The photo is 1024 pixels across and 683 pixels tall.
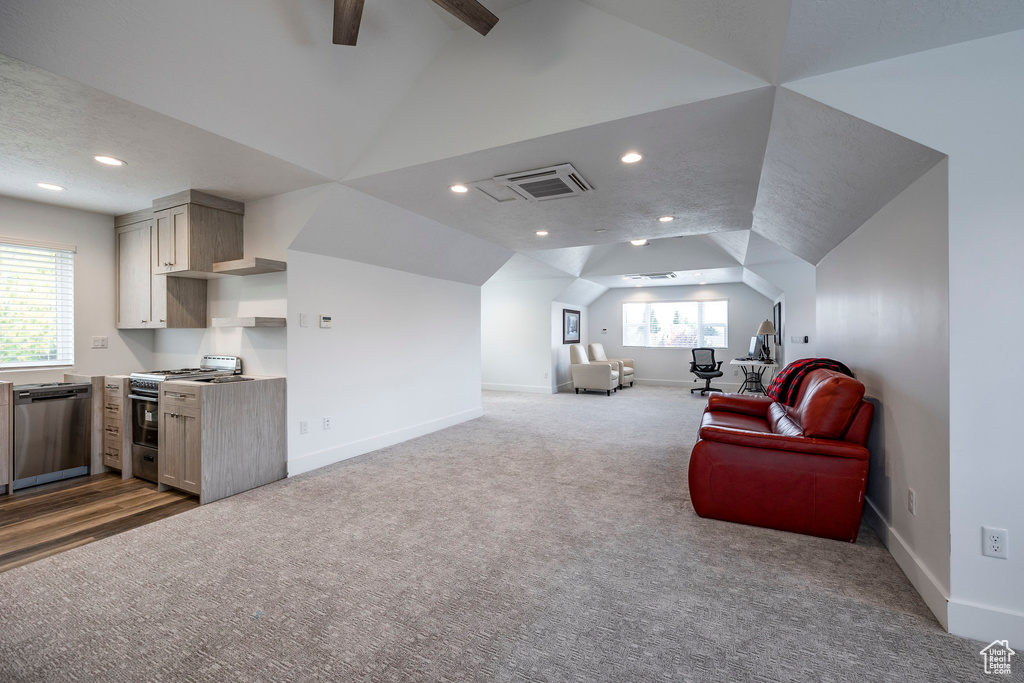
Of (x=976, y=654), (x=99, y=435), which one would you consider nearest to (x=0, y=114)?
(x=99, y=435)

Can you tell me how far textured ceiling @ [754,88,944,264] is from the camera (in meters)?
2.02

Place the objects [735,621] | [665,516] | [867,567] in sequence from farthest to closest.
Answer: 1. [665,516]
2. [867,567]
3. [735,621]

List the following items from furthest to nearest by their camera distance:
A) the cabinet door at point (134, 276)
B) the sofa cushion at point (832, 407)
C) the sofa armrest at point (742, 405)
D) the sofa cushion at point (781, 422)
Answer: the cabinet door at point (134, 276) < the sofa armrest at point (742, 405) < the sofa cushion at point (781, 422) < the sofa cushion at point (832, 407)

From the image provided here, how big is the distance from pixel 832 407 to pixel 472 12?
295cm

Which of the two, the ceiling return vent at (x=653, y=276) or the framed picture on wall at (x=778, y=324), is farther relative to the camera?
the ceiling return vent at (x=653, y=276)

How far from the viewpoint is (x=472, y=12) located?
2.18 meters

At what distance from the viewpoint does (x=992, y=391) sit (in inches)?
69.1

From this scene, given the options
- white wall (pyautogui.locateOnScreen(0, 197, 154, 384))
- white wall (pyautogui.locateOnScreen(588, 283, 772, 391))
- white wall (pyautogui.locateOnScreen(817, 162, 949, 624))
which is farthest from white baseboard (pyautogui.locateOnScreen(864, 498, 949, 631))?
white wall (pyautogui.locateOnScreen(588, 283, 772, 391))

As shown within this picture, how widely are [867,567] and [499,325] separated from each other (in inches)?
311

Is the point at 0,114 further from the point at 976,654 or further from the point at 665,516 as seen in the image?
the point at 976,654

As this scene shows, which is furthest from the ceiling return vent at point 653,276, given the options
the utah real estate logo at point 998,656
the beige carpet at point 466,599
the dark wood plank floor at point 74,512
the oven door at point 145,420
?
the dark wood plank floor at point 74,512

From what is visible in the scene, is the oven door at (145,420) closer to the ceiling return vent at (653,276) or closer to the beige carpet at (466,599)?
the beige carpet at (466,599)

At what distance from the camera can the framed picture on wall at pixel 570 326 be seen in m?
10.0

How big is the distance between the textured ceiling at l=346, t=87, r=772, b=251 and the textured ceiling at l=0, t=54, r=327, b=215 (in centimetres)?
92
